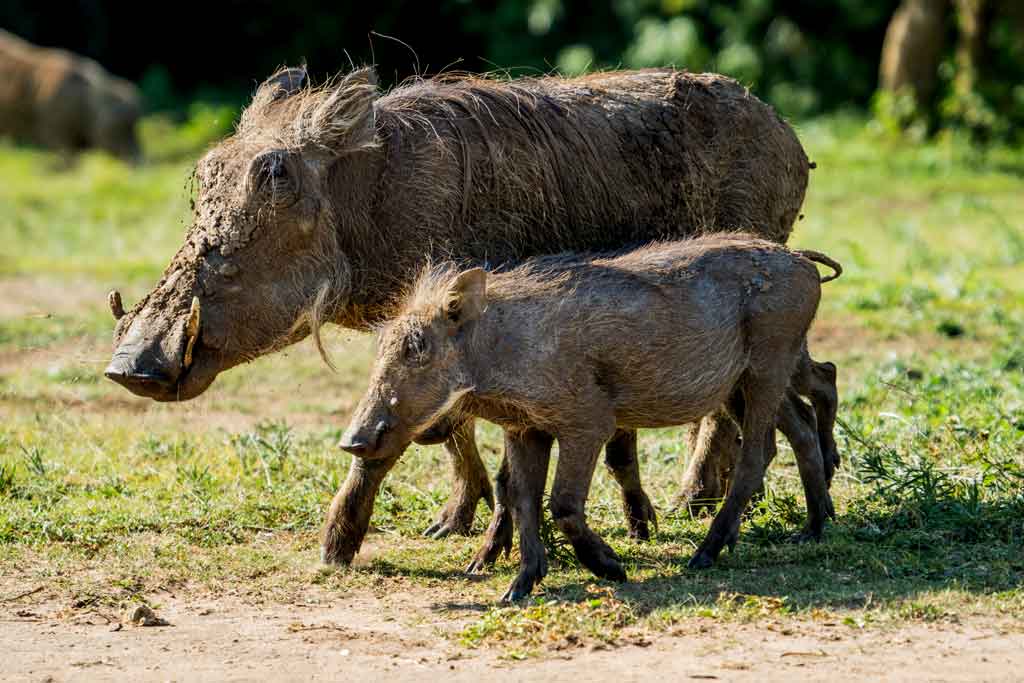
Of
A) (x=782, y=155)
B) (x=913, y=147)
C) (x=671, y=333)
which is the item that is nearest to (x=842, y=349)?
(x=782, y=155)

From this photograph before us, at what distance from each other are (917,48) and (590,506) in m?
13.1

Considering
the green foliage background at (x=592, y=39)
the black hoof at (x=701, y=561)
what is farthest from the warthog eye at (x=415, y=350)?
the green foliage background at (x=592, y=39)

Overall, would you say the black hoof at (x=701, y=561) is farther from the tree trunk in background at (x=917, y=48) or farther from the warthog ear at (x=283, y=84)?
the tree trunk in background at (x=917, y=48)

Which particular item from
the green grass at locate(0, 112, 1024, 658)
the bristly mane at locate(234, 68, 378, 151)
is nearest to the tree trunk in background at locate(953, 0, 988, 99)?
the green grass at locate(0, 112, 1024, 658)

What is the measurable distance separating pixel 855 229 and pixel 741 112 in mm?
7390

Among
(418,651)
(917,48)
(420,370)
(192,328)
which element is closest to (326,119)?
(192,328)

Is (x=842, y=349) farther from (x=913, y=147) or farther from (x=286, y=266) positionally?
(x=913, y=147)

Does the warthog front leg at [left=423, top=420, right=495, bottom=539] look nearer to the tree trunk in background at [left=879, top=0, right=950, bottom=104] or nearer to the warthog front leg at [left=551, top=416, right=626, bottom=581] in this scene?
the warthog front leg at [left=551, top=416, right=626, bottom=581]

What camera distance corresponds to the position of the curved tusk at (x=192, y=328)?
521cm

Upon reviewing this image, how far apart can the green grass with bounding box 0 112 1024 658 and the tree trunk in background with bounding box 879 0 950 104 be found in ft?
24.4

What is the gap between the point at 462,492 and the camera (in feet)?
20.5

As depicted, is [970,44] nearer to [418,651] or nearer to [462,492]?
[462,492]

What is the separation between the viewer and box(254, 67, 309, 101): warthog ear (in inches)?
234

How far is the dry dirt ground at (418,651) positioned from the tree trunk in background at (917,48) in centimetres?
1438
